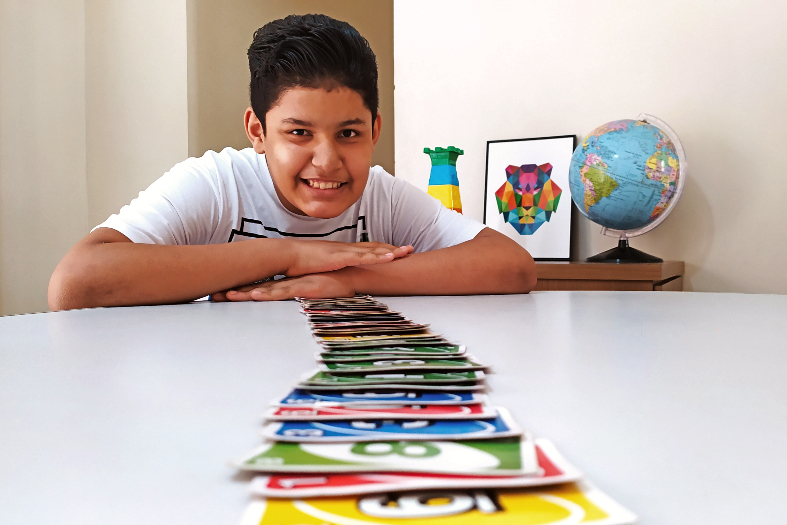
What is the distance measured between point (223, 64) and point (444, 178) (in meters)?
2.14

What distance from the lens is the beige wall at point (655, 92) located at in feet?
6.10

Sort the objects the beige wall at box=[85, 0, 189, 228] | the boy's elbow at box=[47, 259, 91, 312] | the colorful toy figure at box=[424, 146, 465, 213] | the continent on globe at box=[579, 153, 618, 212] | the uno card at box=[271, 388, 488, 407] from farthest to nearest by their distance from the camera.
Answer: the beige wall at box=[85, 0, 189, 228] < the colorful toy figure at box=[424, 146, 465, 213] < the continent on globe at box=[579, 153, 618, 212] < the boy's elbow at box=[47, 259, 91, 312] < the uno card at box=[271, 388, 488, 407]

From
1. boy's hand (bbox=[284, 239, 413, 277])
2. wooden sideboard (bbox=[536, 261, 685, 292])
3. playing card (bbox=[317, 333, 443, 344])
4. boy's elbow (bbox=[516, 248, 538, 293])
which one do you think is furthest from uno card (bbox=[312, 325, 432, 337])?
wooden sideboard (bbox=[536, 261, 685, 292])

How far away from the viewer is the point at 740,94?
1882 millimetres

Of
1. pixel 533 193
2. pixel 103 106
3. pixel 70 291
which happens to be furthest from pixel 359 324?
pixel 103 106

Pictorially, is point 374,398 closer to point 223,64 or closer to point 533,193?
point 533,193

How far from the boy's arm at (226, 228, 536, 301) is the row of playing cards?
0.70m

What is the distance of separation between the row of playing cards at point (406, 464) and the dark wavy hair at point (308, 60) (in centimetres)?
97

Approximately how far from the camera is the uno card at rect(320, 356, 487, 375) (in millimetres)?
378

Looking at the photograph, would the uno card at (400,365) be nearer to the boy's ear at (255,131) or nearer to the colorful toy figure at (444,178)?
the boy's ear at (255,131)

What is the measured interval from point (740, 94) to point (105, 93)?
3249mm

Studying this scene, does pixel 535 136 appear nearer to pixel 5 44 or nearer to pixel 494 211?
pixel 494 211

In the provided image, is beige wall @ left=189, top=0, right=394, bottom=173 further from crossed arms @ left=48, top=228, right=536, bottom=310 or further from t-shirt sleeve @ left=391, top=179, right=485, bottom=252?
crossed arms @ left=48, top=228, right=536, bottom=310

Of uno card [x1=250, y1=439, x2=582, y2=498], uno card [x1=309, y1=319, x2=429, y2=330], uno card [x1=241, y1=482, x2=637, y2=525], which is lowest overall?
uno card [x1=309, y1=319, x2=429, y2=330]
